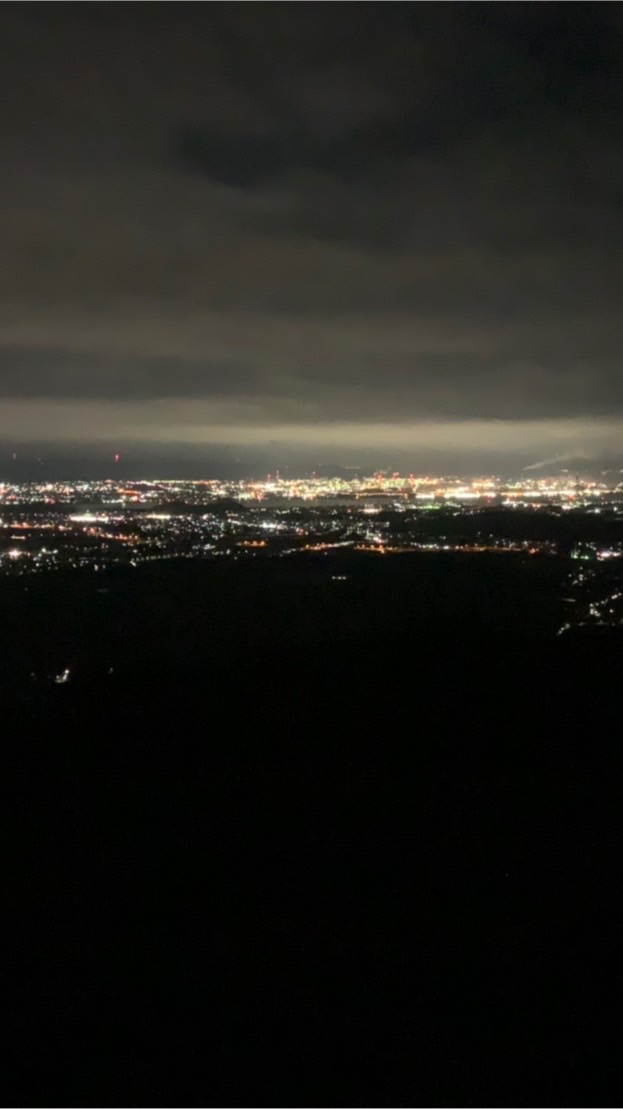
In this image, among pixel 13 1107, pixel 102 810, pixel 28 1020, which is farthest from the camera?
pixel 102 810

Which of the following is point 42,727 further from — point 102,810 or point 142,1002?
point 142,1002

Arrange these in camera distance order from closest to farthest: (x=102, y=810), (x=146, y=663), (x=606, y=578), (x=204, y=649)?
(x=102, y=810), (x=146, y=663), (x=204, y=649), (x=606, y=578)

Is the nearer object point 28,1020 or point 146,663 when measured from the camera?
point 28,1020

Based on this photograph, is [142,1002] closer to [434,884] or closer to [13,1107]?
[13,1107]

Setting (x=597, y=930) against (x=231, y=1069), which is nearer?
(x=231, y=1069)

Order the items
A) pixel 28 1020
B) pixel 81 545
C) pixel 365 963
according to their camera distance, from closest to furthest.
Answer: pixel 28 1020, pixel 365 963, pixel 81 545

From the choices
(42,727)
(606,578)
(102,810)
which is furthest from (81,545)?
(102,810)

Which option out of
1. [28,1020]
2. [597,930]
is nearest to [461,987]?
[597,930]
